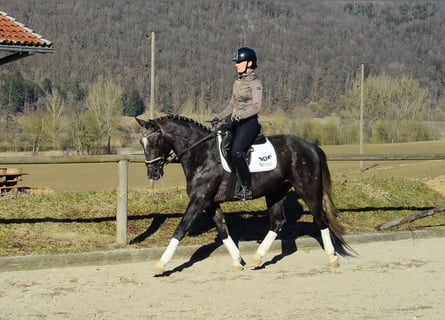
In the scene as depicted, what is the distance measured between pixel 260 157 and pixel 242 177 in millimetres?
381

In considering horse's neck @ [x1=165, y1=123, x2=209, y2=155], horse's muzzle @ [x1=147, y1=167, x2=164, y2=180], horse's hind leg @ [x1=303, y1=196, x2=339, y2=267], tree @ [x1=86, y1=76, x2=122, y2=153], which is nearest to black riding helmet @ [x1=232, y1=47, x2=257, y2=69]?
horse's neck @ [x1=165, y1=123, x2=209, y2=155]

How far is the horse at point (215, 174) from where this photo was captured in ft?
28.9

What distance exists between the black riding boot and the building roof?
21.8 feet

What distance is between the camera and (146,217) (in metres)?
11.6

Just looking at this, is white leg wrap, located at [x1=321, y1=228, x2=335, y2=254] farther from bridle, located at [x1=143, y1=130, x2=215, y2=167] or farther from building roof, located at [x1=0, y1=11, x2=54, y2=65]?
building roof, located at [x1=0, y1=11, x2=54, y2=65]

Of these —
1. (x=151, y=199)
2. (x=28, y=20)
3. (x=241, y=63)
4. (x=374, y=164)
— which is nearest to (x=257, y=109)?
(x=241, y=63)

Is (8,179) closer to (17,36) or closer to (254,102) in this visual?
(17,36)

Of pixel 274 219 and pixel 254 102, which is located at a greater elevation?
pixel 254 102

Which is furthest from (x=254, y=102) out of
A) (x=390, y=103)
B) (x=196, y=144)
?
(x=390, y=103)

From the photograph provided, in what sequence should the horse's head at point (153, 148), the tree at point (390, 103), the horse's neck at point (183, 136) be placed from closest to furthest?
the horse's head at point (153, 148) < the horse's neck at point (183, 136) < the tree at point (390, 103)

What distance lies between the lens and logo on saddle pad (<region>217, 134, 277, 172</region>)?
29.4ft

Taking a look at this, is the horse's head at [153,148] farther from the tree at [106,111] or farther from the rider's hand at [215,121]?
the tree at [106,111]

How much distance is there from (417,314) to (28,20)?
15853 cm

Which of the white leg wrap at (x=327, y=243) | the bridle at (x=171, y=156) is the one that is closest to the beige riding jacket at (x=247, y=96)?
the bridle at (x=171, y=156)
